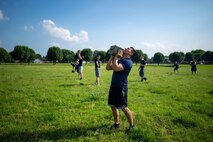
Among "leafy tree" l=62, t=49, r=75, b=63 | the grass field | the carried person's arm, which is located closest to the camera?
the carried person's arm

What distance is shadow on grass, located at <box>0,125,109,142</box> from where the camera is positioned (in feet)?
16.4

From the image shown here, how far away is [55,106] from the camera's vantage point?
27.2 ft

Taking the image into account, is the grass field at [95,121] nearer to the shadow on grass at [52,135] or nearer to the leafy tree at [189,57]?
the shadow on grass at [52,135]

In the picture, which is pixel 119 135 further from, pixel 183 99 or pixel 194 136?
pixel 183 99

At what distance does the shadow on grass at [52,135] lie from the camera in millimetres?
4984

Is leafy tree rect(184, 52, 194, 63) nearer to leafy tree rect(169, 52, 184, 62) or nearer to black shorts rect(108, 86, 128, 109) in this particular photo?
leafy tree rect(169, 52, 184, 62)

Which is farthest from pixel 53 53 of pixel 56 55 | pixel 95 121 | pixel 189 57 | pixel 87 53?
pixel 189 57

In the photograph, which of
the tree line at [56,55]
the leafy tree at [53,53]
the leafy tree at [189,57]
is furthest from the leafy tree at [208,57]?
the leafy tree at [53,53]

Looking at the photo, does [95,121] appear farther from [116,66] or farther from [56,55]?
[56,55]

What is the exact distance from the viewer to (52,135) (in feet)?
17.1

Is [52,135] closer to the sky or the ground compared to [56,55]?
closer to the ground

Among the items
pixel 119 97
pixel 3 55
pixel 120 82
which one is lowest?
pixel 119 97

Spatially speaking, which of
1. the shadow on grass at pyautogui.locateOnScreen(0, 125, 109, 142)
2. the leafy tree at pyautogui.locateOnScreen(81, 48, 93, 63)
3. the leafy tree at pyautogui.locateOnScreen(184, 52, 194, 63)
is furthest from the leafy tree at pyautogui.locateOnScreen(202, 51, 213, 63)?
the shadow on grass at pyautogui.locateOnScreen(0, 125, 109, 142)

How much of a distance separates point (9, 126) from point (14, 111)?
1823mm
